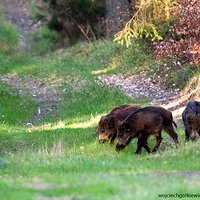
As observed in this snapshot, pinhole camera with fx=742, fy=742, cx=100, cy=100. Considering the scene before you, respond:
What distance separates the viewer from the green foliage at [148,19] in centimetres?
2339

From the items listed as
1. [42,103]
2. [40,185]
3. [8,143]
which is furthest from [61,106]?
[40,185]

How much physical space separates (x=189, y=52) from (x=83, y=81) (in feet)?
17.1

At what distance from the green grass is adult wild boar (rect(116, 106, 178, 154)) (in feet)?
0.80

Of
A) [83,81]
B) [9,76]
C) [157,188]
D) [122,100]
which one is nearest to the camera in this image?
[157,188]

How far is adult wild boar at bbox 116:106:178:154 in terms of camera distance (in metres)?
13.8

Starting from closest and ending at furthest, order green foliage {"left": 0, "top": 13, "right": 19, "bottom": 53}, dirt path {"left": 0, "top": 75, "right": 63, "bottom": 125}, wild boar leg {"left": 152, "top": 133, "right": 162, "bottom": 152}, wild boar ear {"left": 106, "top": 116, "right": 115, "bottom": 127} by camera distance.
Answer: wild boar leg {"left": 152, "top": 133, "right": 162, "bottom": 152}
wild boar ear {"left": 106, "top": 116, "right": 115, "bottom": 127}
dirt path {"left": 0, "top": 75, "right": 63, "bottom": 125}
green foliage {"left": 0, "top": 13, "right": 19, "bottom": 53}

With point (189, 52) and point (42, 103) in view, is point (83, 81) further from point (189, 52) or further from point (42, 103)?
point (189, 52)

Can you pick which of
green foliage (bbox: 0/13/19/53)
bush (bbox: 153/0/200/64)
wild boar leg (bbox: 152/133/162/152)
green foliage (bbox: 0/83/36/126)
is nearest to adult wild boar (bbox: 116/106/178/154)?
wild boar leg (bbox: 152/133/162/152)

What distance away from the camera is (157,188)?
8820mm

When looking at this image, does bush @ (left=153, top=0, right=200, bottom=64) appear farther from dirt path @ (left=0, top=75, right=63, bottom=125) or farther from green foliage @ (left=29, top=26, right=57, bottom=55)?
green foliage @ (left=29, top=26, right=57, bottom=55)

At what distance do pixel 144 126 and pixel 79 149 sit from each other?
6.57 feet

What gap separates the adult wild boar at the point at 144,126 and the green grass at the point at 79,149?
24 cm

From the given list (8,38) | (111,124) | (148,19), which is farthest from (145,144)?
(8,38)

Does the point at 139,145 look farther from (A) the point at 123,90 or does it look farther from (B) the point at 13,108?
(A) the point at 123,90
